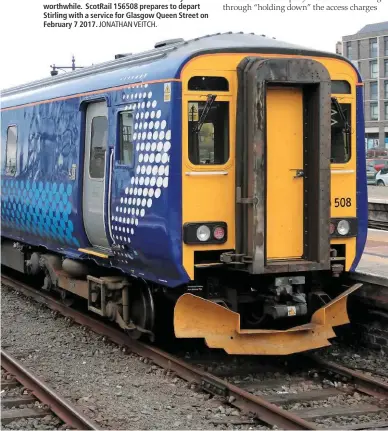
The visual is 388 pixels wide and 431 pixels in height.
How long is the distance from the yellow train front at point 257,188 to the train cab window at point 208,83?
0.01m

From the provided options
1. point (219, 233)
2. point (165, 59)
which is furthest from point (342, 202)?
point (165, 59)

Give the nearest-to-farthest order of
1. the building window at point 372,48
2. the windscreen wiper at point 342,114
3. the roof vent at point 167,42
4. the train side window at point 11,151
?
the windscreen wiper at point 342,114 → the roof vent at point 167,42 → the train side window at point 11,151 → the building window at point 372,48

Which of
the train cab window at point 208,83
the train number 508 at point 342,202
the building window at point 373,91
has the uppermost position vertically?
the building window at point 373,91

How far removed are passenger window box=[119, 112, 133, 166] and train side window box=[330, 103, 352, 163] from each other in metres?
2.10

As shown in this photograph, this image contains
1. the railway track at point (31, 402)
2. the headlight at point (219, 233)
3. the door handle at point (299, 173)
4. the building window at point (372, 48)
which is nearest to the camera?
the railway track at point (31, 402)

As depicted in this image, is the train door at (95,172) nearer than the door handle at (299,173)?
No

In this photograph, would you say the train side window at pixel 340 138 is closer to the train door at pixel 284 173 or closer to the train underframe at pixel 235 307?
the train door at pixel 284 173

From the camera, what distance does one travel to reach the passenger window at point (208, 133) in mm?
7406

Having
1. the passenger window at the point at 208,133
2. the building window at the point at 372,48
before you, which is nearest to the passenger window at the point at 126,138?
the passenger window at the point at 208,133

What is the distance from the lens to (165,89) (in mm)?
7418

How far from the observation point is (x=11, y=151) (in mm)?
12242

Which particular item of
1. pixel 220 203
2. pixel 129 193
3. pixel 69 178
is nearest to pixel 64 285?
pixel 69 178

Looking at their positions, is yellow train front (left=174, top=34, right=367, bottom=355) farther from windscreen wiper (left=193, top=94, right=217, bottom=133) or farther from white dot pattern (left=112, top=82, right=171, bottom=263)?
white dot pattern (left=112, top=82, right=171, bottom=263)

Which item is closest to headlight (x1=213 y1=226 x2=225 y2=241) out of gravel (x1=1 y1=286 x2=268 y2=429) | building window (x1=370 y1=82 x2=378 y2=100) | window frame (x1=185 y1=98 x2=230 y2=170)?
window frame (x1=185 y1=98 x2=230 y2=170)
